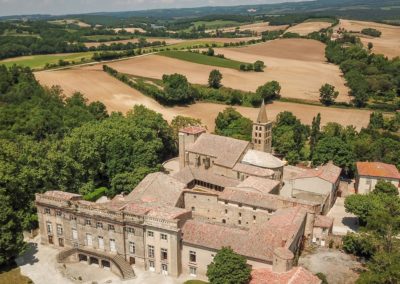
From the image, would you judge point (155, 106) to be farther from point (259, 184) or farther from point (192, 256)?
point (192, 256)

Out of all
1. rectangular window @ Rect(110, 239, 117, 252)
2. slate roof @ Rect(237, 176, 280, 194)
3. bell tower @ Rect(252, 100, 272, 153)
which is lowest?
rectangular window @ Rect(110, 239, 117, 252)

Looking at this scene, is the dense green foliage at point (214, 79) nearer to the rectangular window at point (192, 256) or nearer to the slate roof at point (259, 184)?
the slate roof at point (259, 184)

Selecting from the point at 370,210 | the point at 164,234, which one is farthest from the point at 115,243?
the point at 370,210

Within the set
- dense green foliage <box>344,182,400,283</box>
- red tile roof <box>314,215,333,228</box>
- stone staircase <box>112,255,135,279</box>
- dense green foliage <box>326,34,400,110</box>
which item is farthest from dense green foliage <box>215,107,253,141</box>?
dense green foliage <box>326,34,400,110</box>

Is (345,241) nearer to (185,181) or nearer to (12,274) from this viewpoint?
(185,181)


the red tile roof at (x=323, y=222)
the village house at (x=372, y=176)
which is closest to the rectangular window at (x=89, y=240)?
the red tile roof at (x=323, y=222)

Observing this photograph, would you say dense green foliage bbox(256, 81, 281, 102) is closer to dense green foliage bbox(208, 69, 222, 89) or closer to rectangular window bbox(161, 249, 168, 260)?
dense green foliage bbox(208, 69, 222, 89)
